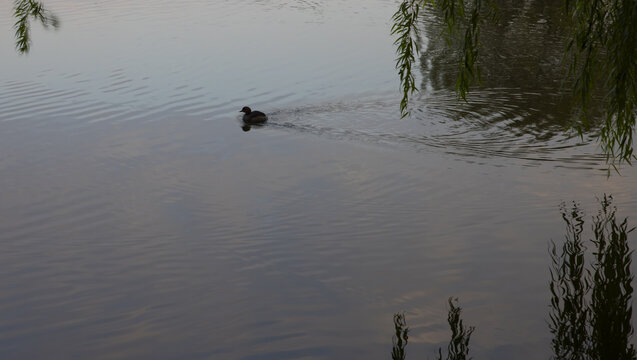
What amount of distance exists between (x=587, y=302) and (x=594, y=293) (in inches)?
8.5

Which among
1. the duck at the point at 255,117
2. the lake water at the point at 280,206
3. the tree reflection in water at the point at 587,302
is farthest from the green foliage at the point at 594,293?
the duck at the point at 255,117

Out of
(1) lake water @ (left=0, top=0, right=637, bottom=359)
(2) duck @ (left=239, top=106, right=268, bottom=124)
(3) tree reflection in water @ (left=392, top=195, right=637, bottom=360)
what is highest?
(2) duck @ (left=239, top=106, right=268, bottom=124)

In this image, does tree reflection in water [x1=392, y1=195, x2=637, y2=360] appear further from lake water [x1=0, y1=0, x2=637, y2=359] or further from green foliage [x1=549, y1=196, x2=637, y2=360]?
lake water [x1=0, y1=0, x2=637, y2=359]

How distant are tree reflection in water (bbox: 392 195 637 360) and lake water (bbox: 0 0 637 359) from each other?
0.12 m

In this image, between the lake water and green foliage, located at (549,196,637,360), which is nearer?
green foliage, located at (549,196,637,360)

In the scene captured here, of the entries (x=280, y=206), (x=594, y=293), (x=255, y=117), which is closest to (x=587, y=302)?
(x=594, y=293)

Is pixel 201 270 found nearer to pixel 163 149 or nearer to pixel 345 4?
pixel 163 149

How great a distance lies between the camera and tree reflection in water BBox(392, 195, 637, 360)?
232 inches

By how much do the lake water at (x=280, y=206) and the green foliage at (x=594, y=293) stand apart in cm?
16

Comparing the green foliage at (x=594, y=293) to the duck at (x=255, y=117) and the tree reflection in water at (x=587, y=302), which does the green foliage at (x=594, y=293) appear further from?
the duck at (x=255, y=117)

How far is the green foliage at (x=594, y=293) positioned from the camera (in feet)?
19.2

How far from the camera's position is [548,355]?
5.83 m

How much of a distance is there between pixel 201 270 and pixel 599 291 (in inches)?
146

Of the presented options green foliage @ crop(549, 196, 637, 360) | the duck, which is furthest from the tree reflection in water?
the duck
